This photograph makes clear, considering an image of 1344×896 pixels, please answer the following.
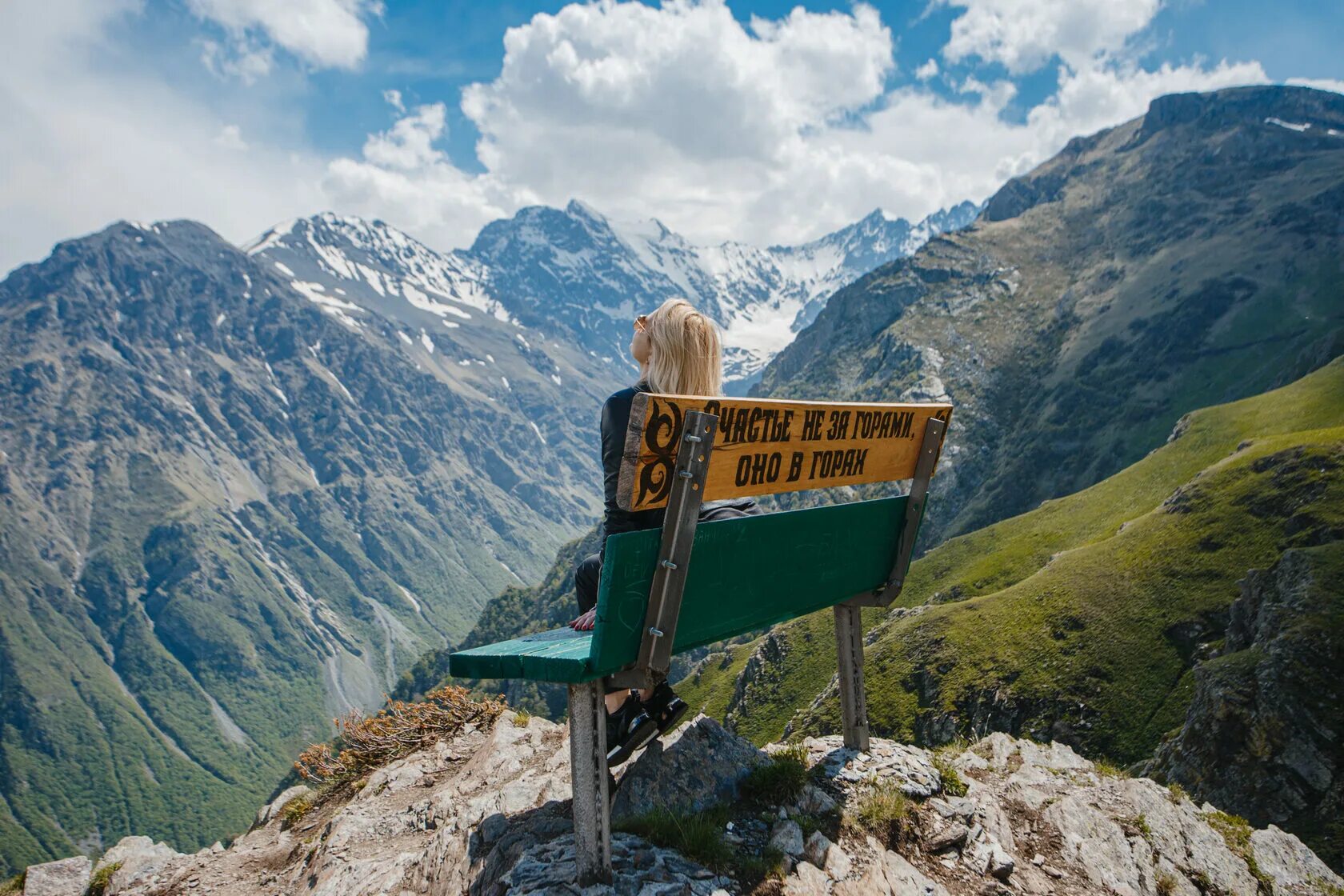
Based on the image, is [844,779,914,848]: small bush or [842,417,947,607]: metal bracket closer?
[844,779,914,848]: small bush

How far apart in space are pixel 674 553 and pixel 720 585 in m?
0.76

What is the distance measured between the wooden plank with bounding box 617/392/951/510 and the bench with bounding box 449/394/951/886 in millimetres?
11

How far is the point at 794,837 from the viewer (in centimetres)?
637

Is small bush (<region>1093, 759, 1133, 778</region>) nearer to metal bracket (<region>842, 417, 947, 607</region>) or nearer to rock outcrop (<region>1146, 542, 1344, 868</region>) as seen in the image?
metal bracket (<region>842, 417, 947, 607</region>)

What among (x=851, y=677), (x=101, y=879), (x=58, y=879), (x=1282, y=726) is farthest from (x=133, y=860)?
(x=1282, y=726)

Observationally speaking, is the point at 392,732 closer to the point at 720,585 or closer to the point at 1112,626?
the point at 720,585

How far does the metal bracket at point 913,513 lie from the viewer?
788cm

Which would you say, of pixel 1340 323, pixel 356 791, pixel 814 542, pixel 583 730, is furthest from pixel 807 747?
pixel 1340 323

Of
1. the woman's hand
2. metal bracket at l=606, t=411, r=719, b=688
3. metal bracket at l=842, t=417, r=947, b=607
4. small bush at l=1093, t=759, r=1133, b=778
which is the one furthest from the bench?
small bush at l=1093, t=759, r=1133, b=778

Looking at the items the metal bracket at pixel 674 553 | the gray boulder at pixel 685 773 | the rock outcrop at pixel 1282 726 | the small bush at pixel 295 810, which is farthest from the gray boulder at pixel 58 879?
the rock outcrop at pixel 1282 726

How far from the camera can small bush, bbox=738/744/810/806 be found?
706 cm

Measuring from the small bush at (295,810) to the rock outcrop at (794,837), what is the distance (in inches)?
12.3

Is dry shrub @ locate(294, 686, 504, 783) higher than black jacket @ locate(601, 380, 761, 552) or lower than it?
lower

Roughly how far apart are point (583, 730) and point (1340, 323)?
258 m
